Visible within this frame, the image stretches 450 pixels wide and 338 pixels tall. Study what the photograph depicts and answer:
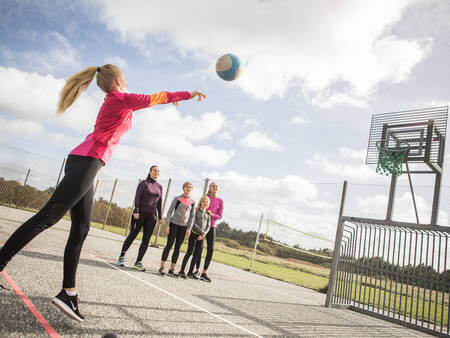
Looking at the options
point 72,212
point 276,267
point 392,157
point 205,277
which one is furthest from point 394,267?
point 276,267

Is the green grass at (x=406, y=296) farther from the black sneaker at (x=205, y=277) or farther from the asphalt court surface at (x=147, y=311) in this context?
the black sneaker at (x=205, y=277)

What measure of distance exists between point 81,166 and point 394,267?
5847 mm

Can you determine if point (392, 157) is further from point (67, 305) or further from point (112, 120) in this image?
point (67, 305)

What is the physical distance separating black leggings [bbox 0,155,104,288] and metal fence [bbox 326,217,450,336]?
199 inches

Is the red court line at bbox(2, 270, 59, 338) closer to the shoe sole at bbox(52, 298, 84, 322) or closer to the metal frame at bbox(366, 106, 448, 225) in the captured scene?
the shoe sole at bbox(52, 298, 84, 322)

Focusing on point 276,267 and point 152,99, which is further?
point 276,267

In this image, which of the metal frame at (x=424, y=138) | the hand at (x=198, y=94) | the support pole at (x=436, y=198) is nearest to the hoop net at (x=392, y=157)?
the metal frame at (x=424, y=138)

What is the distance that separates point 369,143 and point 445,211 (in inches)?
91.6

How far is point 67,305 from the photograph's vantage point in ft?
7.50

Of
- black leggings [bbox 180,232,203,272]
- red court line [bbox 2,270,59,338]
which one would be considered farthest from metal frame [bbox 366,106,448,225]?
red court line [bbox 2,270,59,338]

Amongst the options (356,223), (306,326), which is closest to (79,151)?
(306,326)

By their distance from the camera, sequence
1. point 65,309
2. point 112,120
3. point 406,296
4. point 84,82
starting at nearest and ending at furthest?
1. point 65,309
2. point 112,120
3. point 84,82
4. point 406,296

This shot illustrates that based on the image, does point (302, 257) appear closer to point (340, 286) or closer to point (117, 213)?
point (340, 286)

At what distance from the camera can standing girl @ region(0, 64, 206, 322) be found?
2234 mm
